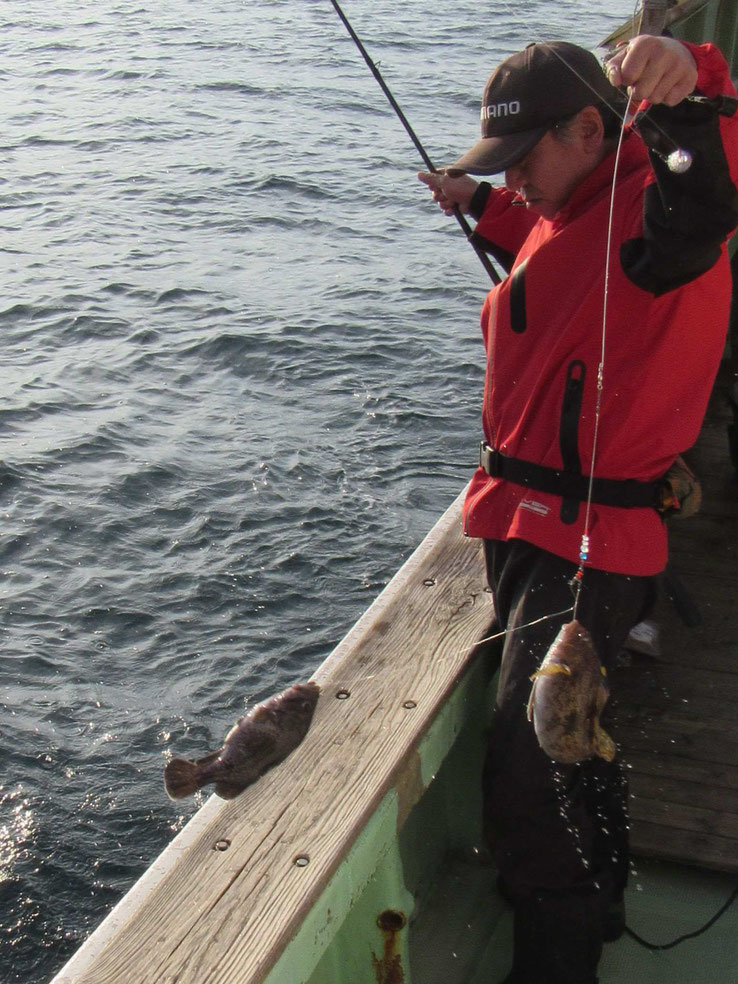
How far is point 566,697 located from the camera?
270 cm

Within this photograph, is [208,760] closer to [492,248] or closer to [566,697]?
[566,697]

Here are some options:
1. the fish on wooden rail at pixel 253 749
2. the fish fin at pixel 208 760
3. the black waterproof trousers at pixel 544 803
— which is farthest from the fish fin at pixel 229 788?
the black waterproof trousers at pixel 544 803

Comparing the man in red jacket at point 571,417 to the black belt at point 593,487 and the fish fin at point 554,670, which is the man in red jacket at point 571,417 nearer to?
the black belt at point 593,487

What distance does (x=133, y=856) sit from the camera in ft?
18.6

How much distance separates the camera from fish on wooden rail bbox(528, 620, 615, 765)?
2689 mm

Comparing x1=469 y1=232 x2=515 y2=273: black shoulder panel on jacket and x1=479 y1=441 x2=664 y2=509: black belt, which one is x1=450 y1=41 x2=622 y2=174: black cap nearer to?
x1=469 y1=232 x2=515 y2=273: black shoulder panel on jacket

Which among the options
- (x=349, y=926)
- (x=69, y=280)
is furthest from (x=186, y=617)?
(x=69, y=280)

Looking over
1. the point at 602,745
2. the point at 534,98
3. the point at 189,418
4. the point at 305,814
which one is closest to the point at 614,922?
the point at 602,745

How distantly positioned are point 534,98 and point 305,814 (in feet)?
5.84

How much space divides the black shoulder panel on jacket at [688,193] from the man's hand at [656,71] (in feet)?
0.17

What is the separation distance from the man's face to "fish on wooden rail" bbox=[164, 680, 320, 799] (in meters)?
1.38

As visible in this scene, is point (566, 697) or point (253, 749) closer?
point (566, 697)

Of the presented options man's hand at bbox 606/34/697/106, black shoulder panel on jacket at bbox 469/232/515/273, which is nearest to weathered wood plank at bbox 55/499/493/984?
black shoulder panel on jacket at bbox 469/232/515/273

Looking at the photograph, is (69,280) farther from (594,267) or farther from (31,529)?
(594,267)
